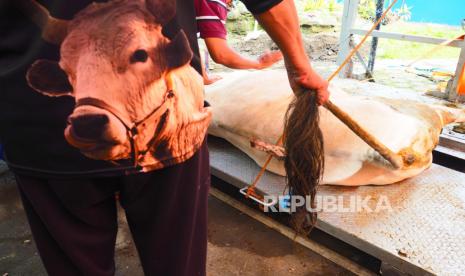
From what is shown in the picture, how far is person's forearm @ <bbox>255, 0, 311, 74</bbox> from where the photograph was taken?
3.16ft

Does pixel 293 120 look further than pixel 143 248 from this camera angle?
Yes

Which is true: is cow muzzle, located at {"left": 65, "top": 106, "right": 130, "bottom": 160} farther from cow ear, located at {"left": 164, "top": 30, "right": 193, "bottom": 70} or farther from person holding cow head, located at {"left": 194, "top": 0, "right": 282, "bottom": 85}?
person holding cow head, located at {"left": 194, "top": 0, "right": 282, "bottom": 85}

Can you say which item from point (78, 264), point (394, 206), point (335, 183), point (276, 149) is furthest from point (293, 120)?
point (78, 264)

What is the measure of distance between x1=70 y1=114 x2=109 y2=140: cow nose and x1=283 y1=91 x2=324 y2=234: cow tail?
83cm

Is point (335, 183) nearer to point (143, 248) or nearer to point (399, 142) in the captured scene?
point (399, 142)

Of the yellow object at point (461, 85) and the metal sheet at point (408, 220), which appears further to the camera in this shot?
the yellow object at point (461, 85)

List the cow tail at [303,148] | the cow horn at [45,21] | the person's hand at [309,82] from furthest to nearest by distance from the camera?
1. the cow tail at [303,148]
2. the person's hand at [309,82]
3. the cow horn at [45,21]

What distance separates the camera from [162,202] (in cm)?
101

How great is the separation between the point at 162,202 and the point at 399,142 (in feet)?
4.85

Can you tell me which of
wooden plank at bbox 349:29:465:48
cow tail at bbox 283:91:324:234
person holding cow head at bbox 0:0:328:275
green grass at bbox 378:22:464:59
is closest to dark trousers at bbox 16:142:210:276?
person holding cow head at bbox 0:0:328:275

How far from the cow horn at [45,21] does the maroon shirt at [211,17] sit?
0.84 meters

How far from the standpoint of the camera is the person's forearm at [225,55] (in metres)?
1.95

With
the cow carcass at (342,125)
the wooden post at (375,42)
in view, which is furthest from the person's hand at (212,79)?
the wooden post at (375,42)

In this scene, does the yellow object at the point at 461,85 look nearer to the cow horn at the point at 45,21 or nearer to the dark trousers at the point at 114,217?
the dark trousers at the point at 114,217
